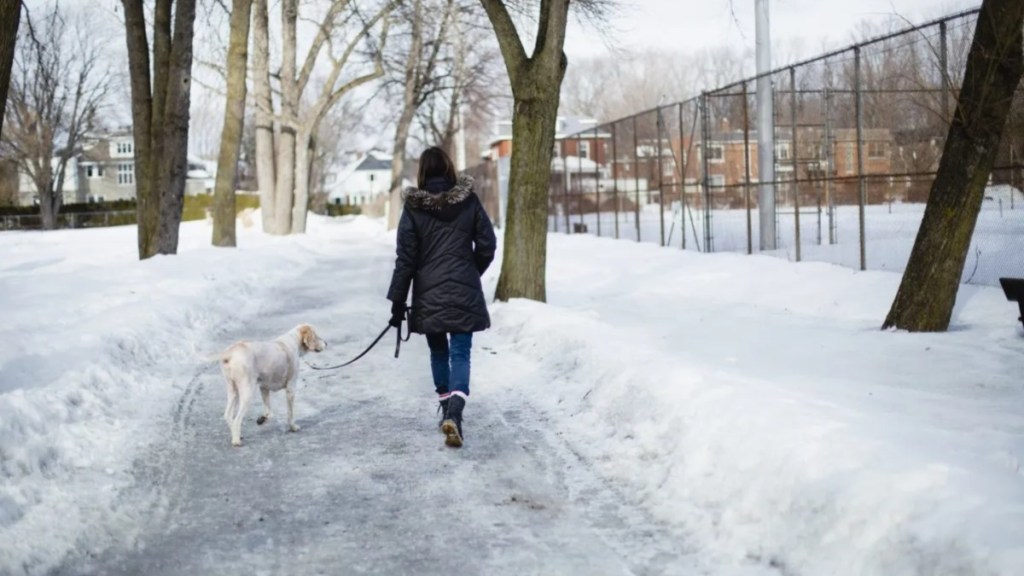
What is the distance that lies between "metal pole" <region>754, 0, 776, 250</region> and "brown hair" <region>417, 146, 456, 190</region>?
463 inches

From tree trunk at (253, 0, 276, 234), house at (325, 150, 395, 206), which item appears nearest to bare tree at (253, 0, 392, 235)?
tree trunk at (253, 0, 276, 234)

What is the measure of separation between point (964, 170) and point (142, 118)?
654 inches

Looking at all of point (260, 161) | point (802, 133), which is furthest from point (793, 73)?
point (260, 161)

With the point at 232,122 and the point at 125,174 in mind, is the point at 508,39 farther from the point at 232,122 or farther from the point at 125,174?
the point at 125,174

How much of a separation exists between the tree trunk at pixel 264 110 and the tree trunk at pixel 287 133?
0.53 m

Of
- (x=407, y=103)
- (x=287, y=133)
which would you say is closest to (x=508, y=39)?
(x=287, y=133)

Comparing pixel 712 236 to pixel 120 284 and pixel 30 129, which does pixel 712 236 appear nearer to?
pixel 120 284

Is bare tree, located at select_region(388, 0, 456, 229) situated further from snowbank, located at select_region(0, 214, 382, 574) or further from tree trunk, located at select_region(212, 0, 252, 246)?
snowbank, located at select_region(0, 214, 382, 574)

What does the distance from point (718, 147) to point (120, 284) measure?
12.4m

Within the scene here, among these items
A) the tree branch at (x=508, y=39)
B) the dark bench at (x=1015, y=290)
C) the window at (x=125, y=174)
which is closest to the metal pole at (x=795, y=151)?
the tree branch at (x=508, y=39)

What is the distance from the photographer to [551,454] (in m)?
6.94

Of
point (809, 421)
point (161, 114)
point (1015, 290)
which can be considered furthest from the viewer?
point (161, 114)

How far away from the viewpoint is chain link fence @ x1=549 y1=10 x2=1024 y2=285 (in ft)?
40.5

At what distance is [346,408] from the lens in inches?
340
